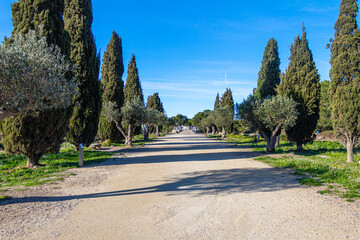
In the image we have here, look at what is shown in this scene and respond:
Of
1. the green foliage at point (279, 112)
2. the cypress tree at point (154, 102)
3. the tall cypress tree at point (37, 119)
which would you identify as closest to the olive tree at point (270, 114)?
the green foliage at point (279, 112)

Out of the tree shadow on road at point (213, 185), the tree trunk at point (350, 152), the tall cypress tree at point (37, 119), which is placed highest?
the tall cypress tree at point (37, 119)

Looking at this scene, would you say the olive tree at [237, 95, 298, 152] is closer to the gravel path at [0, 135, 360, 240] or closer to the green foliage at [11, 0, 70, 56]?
the gravel path at [0, 135, 360, 240]

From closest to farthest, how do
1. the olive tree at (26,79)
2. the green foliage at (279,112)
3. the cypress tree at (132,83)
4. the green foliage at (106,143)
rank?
the olive tree at (26,79) → the green foliage at (279,112) → the green foliage at (106,143) → the cypress tree at (132,83)

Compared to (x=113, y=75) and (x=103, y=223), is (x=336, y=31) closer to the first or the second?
(x=103, y=223)

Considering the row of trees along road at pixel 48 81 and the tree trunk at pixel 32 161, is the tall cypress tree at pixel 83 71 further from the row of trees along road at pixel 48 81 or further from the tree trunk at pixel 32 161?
the tree trunk at pixel 32 161

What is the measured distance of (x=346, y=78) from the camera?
12664 millimetres

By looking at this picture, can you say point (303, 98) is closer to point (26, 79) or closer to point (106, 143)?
point (26, 79)

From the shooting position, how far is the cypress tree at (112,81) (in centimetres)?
2582

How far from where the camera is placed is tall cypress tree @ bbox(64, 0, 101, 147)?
1734cm

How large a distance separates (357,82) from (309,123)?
5.74 m

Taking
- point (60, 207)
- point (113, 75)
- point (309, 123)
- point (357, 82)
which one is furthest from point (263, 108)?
point (113, 75)

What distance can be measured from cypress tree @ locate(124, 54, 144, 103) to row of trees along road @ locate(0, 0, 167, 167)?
7993mm

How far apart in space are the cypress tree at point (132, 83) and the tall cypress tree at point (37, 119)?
2157 centimetres

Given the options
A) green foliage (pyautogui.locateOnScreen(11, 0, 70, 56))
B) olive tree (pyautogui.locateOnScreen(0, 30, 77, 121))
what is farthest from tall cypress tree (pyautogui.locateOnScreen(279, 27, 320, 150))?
olive tree (pyautogui.locateOnScreen(0, 30, 77, 121))
